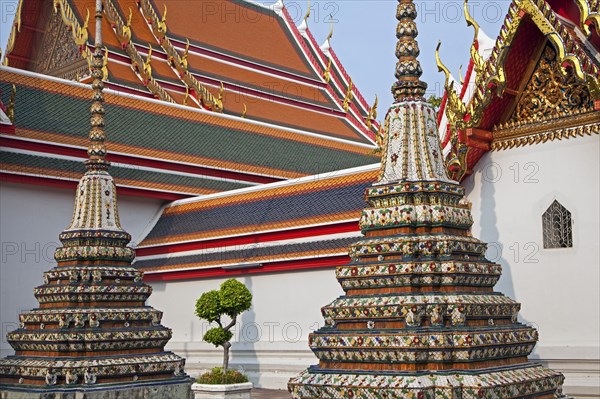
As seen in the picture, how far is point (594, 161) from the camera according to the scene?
25.1ft

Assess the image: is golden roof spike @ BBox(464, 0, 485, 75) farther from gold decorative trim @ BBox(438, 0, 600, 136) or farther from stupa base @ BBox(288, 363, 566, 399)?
stupa base @ BBox(288, 363, 566, 399)

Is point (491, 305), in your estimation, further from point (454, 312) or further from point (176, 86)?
point (176, 86)

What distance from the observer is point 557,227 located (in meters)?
7.92

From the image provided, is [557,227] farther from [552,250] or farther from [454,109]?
[454,109]

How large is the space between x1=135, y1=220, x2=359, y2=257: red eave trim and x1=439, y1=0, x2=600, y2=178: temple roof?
10.4ft

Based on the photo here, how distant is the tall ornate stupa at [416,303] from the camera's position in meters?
4.78

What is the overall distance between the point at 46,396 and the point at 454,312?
4.61 m

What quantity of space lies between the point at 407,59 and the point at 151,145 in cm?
1027

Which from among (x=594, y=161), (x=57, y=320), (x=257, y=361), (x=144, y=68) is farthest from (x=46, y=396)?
(x=144, y=68)

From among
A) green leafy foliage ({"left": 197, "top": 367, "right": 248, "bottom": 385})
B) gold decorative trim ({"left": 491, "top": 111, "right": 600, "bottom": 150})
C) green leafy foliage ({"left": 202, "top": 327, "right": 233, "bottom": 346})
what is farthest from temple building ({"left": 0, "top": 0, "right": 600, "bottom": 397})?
green leafy foliage ({"left": 197, "top": 367, "right": 248, "bottom": 385})

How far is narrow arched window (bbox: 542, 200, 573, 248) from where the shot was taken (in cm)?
784

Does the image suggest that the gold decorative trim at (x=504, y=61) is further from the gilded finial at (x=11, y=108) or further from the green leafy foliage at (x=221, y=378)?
the gilded finial at (x=11, y=108)

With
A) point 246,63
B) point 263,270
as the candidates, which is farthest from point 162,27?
point 263,270

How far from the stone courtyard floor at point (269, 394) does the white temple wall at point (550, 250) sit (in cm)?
360
